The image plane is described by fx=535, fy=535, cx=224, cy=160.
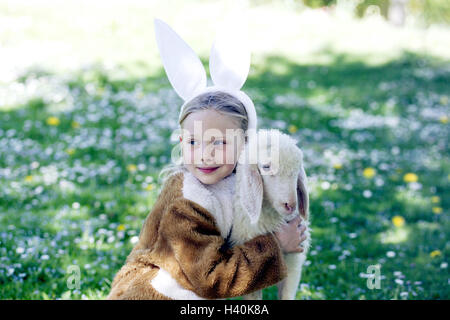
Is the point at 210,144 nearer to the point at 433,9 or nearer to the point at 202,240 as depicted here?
the point at 202,240

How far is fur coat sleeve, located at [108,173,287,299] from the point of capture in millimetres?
2309

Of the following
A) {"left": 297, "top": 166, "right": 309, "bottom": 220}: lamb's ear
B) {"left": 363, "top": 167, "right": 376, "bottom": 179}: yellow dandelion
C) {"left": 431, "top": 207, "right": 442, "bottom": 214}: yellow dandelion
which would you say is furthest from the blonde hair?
{"left": 363, "top": 167, "right": 376, "bottom": 179}: yellow dandelion

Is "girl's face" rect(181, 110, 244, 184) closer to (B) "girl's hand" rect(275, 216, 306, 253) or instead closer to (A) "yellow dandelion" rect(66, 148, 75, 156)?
(B) "girl's hand" rect(275, 216, 306, 253)

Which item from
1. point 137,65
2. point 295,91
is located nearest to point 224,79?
point 295,91

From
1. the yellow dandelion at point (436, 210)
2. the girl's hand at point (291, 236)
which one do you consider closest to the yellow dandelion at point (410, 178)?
the yellow dandelion at point (436, 210)

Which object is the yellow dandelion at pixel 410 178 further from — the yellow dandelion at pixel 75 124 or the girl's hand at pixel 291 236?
the yellow dandelion at pixel 75 124

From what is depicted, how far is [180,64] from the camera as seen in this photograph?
8.52 feet

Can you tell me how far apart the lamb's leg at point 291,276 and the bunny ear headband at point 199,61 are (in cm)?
68

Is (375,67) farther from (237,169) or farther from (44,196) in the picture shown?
(237,169)

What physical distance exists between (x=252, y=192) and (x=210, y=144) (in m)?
0.29

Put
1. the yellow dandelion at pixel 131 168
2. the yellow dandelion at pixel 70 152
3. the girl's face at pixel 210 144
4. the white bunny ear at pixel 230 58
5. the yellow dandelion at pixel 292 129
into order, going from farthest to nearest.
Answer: the yellow dandelion at pixel 292 129 < the yellow dandelion at pixel 70 152 < the yellow dandelion at pixel 131 168 < the white bunny ear at pixel 230 58 < the girl's face at pixel 210 144

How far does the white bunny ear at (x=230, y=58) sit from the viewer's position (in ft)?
8.45

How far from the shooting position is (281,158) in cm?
226

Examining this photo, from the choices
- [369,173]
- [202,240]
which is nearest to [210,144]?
[202,240]
